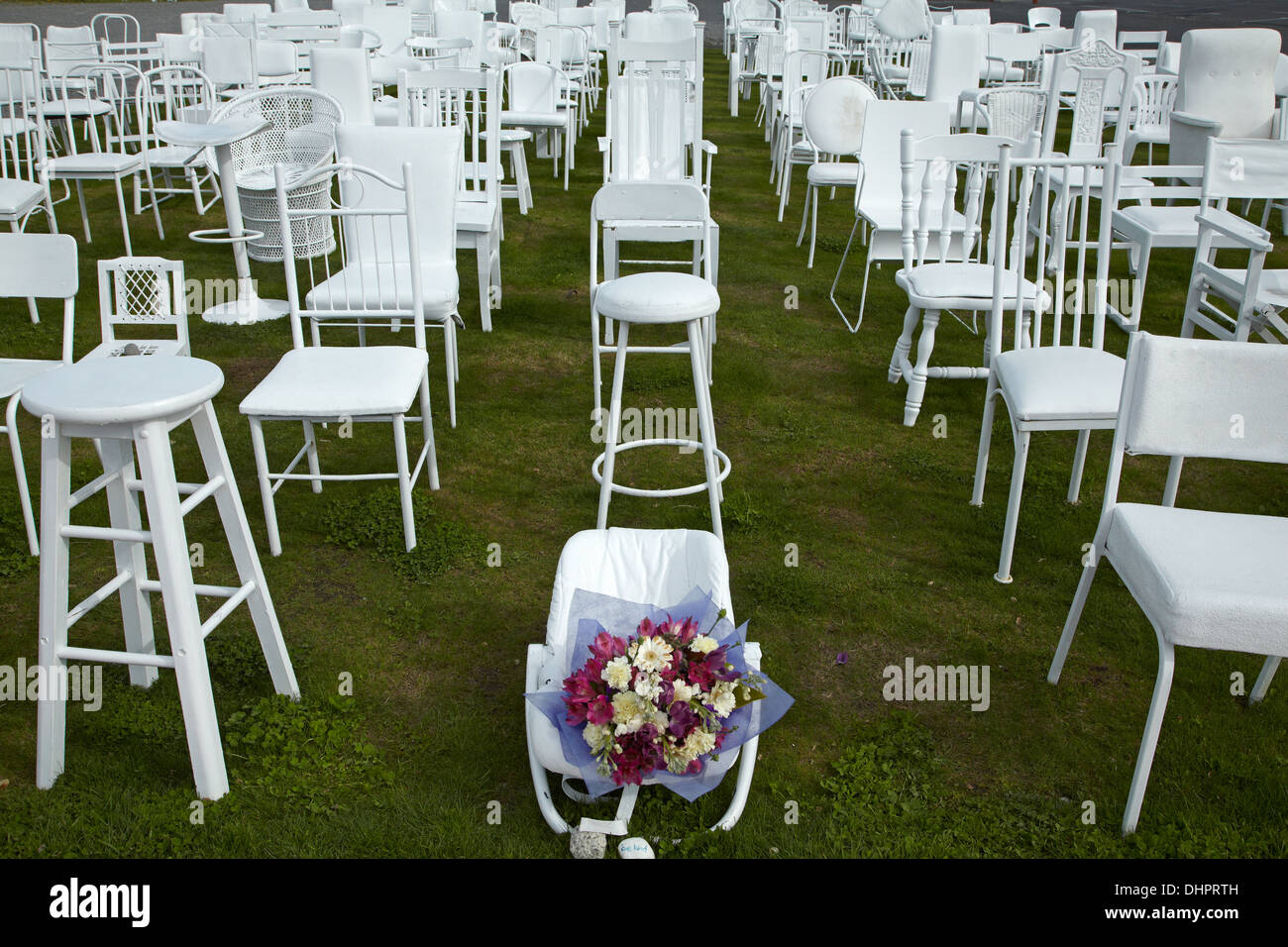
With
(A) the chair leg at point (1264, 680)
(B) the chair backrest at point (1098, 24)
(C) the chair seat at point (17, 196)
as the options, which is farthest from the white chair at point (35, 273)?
(B) the chair backrest at point (1098, 24)

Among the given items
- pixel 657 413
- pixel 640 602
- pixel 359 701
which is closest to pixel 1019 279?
pixel 657 413

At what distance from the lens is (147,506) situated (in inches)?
84.6

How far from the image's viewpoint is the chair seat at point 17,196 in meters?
5.01

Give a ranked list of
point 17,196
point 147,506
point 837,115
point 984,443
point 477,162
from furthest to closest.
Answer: point 837,115, point 477,162, point 17,196, point 984,443, point 147,506

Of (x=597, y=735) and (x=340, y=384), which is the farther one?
(x=340, y=384)

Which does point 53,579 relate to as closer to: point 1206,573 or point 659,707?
point 659,707

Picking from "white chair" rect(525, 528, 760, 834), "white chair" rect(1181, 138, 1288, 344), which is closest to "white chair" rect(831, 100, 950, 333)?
"white chair" rect(1181, 138, 1288, 344)

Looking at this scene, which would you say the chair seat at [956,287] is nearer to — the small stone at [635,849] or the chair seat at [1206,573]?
the chair seat at [1206,573]

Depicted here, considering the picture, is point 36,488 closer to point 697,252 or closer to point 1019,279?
point 697,252

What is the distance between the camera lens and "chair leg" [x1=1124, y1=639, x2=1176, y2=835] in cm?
213

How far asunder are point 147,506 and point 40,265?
1.76 metres

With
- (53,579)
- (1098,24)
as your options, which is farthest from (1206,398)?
(1098,24)

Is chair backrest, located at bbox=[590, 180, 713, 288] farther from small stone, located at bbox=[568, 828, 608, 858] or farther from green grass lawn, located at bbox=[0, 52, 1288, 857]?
small stone, located at bbox=[568, 828, 608, 858]

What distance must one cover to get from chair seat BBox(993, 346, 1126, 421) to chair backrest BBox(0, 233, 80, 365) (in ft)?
9.96
